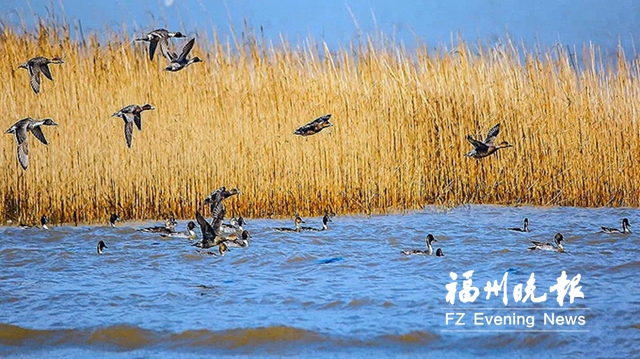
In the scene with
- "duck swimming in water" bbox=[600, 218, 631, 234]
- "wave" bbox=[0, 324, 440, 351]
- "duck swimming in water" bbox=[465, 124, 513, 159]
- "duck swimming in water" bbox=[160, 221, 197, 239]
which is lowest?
"wave" bbox=[0, 324, 440, 351]

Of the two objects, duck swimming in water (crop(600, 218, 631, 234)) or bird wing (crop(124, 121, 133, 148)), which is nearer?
duck swimming in water (crop(600, 218, 631, 234))

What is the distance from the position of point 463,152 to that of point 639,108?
4.67 ft

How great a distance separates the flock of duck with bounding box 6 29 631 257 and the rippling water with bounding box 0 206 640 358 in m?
0.09

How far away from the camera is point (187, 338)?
3.60m

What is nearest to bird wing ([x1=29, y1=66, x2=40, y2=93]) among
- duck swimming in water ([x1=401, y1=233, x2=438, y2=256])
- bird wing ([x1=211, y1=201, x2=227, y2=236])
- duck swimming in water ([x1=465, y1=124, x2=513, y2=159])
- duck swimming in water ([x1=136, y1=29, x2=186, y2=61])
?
duck swimming in water ([x1=136, y1=29, x2=186, y2=61])

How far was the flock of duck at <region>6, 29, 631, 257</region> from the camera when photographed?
16.9 ft

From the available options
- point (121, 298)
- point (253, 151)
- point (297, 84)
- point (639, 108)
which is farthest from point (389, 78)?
point (121, 298)

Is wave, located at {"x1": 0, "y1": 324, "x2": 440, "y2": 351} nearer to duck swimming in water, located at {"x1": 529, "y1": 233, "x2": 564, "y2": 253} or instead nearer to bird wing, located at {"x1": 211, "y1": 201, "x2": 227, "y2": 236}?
bird wing, located at {"x1": 211, "y1": 201, "x2": 227, "y2": 236}

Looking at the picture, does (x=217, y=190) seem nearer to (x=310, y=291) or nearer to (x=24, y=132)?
(x=24, y=132)

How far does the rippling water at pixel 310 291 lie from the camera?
137 inches

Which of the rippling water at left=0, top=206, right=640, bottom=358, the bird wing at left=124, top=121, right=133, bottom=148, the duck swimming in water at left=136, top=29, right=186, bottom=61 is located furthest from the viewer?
the duck swimming in water at left=136, top=29, right=186, bottom=61

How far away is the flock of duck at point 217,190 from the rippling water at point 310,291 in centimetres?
9

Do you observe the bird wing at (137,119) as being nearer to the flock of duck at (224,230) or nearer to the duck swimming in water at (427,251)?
the flock of duck at (224,230)

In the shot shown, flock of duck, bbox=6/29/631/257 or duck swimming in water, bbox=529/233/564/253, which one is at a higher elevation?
flock of duck, bbox=6/29/631/257
